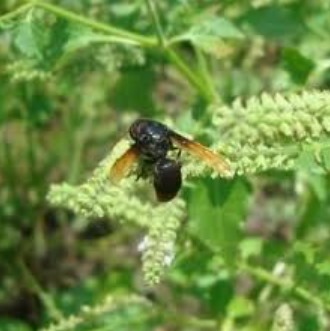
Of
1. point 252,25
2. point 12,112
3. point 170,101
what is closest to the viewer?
point 252,25

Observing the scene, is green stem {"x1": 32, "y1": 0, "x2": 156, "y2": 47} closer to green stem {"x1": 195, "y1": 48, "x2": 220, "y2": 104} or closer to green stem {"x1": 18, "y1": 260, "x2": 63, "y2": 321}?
green stem {"x1": 195, "y1": 48, "x2": 220, "y2": 104}

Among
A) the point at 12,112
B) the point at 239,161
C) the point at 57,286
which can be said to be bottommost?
the point at 57,286

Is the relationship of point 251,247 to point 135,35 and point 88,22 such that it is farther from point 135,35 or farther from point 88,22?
point 88,22

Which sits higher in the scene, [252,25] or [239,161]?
[252,25]

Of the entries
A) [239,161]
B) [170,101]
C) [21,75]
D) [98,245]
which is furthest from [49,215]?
[239,161]

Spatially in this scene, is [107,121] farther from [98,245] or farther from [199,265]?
[199,265]

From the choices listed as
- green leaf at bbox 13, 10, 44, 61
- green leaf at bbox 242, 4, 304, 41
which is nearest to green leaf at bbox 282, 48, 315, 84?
green leaf at bbox 242, 4, 304, 41

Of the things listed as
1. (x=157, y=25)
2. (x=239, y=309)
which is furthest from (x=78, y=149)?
(x=157, y=25)
